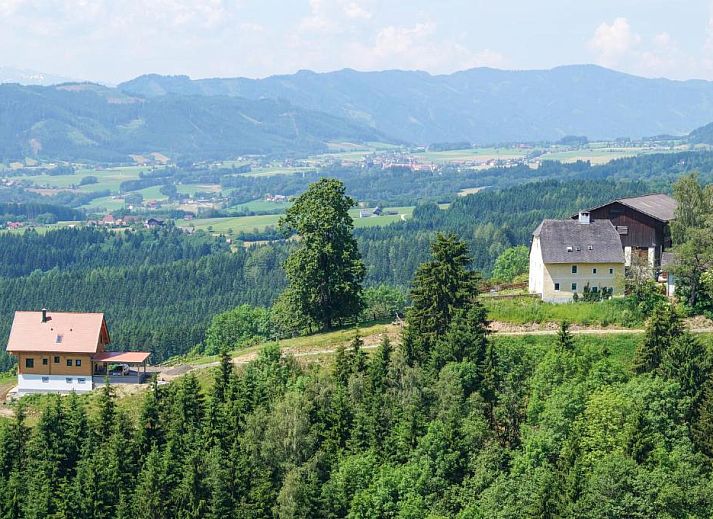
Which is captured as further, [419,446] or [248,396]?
[248,396]

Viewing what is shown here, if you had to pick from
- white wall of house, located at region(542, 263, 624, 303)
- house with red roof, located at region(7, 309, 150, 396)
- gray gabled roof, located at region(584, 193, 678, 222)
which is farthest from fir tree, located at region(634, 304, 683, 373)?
house with red roof, located at region(7, 309, 150, 396)

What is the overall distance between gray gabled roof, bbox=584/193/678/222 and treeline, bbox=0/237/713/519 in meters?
19.2

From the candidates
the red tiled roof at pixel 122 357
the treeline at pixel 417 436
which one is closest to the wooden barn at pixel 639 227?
the treeline at pixel 417 436

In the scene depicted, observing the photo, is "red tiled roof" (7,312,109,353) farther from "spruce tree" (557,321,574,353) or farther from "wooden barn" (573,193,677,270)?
"wooden barn" (573,193,677,270)

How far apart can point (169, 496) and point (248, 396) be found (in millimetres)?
7615

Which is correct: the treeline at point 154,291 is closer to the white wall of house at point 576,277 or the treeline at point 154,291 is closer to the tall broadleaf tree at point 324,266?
the tall broadleaf tree at point 324,266

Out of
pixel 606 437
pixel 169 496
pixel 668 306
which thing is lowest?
pixel 169 496

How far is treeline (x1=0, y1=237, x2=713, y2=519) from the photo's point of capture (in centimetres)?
5288

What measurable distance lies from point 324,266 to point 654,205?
26329 millimetres

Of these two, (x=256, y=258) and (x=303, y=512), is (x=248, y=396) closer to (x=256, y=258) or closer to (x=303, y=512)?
(x=303, y=512)

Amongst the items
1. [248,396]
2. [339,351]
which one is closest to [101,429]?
[248,396]

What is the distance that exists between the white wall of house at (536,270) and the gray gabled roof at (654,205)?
5974 millimetres

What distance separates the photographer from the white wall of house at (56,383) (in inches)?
2928

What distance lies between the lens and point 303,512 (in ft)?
182
